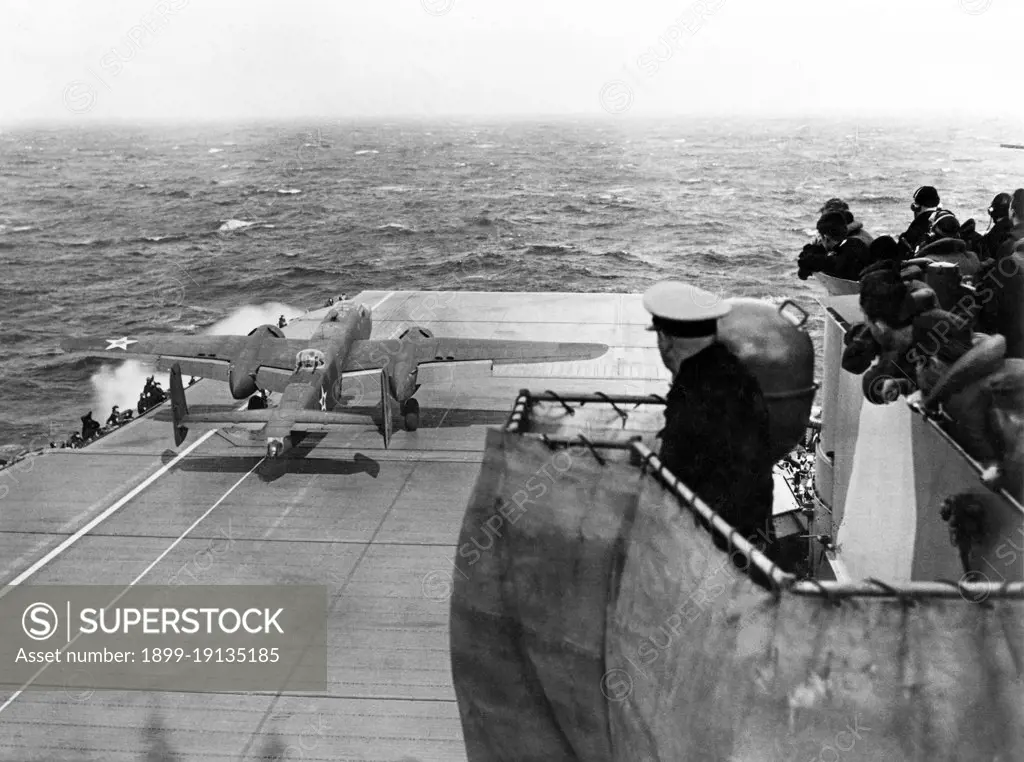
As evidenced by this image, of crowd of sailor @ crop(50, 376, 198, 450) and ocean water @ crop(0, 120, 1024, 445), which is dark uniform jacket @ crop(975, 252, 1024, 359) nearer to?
crowd of sailor @ crop(50, 376, 198, 450)

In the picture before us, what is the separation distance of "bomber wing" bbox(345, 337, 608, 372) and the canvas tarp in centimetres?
2780

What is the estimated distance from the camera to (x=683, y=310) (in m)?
5.68

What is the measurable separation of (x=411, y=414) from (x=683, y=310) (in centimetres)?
2587

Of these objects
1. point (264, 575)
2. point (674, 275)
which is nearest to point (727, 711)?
point (264, 575)

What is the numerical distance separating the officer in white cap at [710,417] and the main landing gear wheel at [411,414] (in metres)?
25.5

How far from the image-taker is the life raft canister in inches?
283

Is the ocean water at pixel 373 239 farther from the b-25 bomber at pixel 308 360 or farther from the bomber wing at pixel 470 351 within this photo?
the b-25 bomber at pixel 308 360

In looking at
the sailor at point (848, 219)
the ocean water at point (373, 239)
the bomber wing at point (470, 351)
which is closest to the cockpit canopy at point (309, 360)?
the bomber wing at point (470, 351)

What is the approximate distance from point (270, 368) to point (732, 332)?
1090 inches

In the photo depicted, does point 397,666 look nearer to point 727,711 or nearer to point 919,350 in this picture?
point 919,350

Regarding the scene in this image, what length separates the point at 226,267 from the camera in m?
93.6

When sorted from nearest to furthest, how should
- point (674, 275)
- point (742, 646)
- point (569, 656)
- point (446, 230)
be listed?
1. point (742, 646)
2. point (569, 656)
3. point (674, 275)
4. point (446, 230)

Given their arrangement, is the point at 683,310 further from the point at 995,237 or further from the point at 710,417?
the point at 995,237

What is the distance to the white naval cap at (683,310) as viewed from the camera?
18.5 ft
